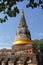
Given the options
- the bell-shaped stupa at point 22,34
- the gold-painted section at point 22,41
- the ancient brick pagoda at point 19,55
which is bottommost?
the ancient brick pagoda at point 19,55

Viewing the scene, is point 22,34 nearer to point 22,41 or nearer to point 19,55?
point 22,41

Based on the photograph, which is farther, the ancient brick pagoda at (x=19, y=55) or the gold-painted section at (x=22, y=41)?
the gold-painted section at (x=22, y=41)

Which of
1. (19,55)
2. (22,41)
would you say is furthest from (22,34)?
(19,55)

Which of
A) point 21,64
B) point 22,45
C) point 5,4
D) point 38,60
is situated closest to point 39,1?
point 5,4

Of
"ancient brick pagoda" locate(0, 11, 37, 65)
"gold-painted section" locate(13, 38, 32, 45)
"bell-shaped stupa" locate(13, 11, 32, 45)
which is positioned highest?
"bell-shaped stupa" locate(13, 11, 32, 45)

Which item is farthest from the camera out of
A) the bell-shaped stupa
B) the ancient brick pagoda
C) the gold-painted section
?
the bell-shaped stupa

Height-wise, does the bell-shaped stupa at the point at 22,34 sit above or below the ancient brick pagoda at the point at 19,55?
above

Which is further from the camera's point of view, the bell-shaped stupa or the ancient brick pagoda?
the bell-shaped stupa

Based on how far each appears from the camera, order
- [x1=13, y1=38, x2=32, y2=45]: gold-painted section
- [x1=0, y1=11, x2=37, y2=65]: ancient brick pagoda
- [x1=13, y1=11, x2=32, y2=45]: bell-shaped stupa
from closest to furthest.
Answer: [x1=0, y1=11, x2=37, y2=65]: ancient brick pagoda
[x1=13, y1=38, x2=32, y2=45]: gold-painted section
[x1=13, y1=11, x2=32, y2=45]: bell-shaped stupa

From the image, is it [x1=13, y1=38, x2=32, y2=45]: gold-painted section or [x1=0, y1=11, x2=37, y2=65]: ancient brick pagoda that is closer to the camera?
[x1=0, y1=11, x2=37, y2=65]: ancient brick pagoda

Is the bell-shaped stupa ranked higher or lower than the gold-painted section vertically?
higher

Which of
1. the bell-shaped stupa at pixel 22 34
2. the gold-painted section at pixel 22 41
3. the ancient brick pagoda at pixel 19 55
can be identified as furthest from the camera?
the bell-shaped stupa at pixel 22 34

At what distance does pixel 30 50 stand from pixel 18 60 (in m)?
1.57

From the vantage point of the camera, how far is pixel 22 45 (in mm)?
25938
